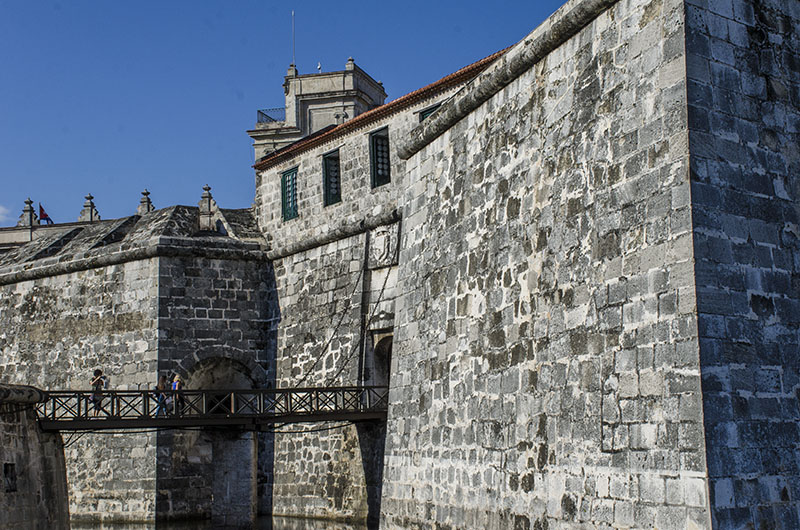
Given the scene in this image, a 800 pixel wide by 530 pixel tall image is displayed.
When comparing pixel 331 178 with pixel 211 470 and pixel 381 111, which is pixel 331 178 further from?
pixel 211 470

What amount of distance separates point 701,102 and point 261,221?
14775mm

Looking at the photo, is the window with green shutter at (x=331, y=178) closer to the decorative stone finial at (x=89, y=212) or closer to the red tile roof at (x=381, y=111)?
the red tile roof at (x=381, y=111)

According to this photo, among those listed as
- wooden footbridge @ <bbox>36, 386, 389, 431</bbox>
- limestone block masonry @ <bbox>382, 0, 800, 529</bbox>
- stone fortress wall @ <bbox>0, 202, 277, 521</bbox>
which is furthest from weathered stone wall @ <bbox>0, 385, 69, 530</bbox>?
limestone block masonry @ <bbox>382, 0, 800, 529</bbox>

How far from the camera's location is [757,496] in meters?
7.42

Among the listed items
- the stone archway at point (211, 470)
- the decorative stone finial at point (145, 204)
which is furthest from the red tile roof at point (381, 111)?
the decorative stone finial at point (145, 204)

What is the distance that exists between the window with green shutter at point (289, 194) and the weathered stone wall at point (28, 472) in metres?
7.33

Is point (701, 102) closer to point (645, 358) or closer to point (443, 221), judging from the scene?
point (645, 358)

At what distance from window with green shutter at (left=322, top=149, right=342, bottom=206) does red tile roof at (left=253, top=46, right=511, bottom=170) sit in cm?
36

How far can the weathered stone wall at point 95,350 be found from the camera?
1923 centimetres

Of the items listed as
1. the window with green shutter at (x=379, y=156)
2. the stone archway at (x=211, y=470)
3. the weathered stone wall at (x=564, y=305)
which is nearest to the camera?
the weathered stone wall at (x=564, y=305)

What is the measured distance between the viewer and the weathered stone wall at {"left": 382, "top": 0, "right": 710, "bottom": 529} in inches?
309

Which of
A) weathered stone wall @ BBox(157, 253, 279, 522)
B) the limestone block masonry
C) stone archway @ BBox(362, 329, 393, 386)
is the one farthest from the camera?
weathered stone wall @ BBox(157, 253, 279, 522)

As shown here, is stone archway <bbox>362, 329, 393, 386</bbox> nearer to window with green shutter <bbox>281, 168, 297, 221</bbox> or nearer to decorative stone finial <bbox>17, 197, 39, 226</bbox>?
window with green shutter <bbox>281, 168, 297, 221</bbox>

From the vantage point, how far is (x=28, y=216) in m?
43.4
